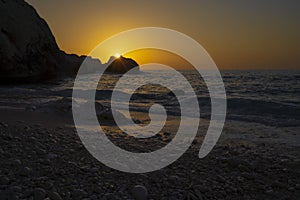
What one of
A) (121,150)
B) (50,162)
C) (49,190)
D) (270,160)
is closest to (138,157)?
(121,150)

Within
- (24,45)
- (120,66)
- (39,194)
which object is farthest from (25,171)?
(120,66)

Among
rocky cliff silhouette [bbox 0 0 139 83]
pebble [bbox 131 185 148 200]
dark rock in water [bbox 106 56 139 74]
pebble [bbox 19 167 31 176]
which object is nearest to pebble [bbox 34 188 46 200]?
pebble [bbox 19 167 31 176]

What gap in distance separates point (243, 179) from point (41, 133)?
3.20 metres

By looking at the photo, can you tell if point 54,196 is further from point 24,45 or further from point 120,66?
point 120,66

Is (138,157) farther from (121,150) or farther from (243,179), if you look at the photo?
(243,179)

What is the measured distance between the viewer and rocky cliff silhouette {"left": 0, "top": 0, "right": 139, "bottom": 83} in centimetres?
1589

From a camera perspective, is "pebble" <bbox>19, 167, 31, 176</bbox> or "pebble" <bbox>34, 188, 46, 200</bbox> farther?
"pebble" <bbox>19, 167, 31, 176</bbox>

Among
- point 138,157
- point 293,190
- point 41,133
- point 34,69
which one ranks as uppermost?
point 34,69

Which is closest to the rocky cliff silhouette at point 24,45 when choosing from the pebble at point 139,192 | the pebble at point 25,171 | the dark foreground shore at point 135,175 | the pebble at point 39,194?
the dark foreground shore at point 135,175

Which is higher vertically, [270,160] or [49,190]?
[49,190]

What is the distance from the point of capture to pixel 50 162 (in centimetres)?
309

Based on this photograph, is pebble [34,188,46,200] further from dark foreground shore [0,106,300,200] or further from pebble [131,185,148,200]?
pebble [131,185,148,200]

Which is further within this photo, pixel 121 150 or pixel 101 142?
pixel 101 142

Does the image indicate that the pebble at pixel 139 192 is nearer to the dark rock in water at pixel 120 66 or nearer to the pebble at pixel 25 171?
the pebble at pixel 25 171
